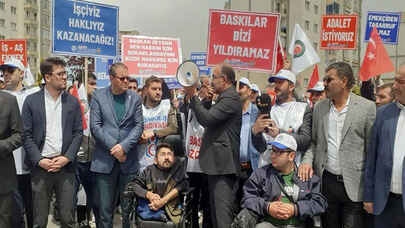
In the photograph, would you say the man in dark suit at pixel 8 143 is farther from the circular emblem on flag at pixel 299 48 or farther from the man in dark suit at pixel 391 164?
the circular emblem on flag at pixel 299 48

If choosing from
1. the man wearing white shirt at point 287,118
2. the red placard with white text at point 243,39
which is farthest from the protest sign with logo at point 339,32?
the man wearing white shirt at point 287,118

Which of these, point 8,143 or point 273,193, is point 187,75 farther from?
point 8,143

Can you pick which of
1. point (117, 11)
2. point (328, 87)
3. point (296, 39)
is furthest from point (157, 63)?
point (328, 87)

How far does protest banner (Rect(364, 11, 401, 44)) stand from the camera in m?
11.9

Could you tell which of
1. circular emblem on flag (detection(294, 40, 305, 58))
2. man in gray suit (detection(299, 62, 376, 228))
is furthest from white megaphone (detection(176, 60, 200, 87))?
circular emblem on flag (detection(294, 40, 305, 58))

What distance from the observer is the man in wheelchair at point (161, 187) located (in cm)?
533

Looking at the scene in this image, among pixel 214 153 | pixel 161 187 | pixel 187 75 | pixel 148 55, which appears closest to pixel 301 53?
pixel 148 55

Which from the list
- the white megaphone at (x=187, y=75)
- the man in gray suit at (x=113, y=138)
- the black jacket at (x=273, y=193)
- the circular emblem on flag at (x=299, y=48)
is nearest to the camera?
the black jacket at (x=273, y=193)

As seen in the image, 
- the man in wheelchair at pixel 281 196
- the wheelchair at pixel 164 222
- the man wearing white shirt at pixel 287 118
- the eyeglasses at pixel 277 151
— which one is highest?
the man wearing white shirt at pixel 287 118

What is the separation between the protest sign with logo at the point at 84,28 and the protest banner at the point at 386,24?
283 inches

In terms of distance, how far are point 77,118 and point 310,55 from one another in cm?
481

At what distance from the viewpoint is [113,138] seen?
18.0 feet

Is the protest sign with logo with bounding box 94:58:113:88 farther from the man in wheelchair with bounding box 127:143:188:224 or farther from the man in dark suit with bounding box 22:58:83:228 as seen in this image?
the man in wheelchair with bounding box 127:143:188:224

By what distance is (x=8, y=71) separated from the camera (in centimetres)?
600
